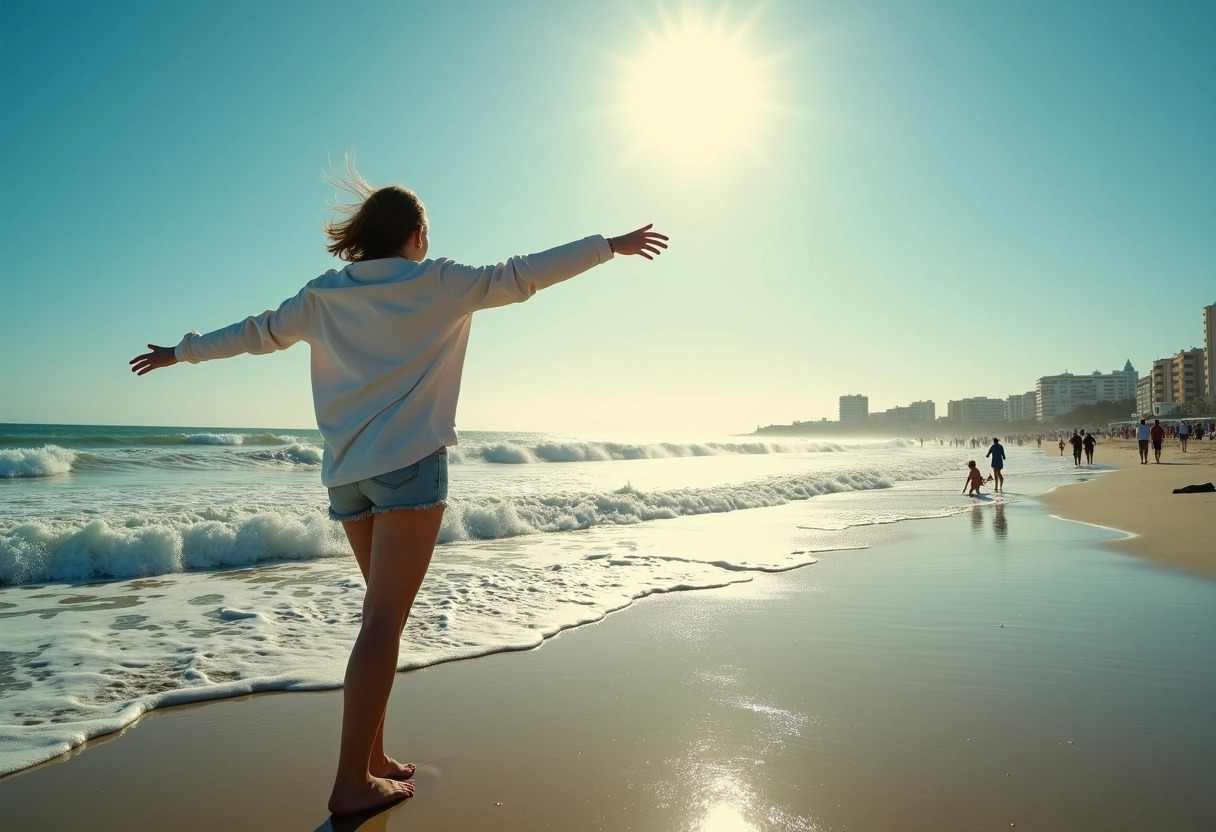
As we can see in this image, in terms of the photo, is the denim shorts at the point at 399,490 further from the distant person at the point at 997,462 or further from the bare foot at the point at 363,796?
the distant person at the point at 997,462

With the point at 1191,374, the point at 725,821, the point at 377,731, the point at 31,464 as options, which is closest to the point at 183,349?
the point at 377,731

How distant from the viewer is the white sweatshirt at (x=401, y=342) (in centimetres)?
229

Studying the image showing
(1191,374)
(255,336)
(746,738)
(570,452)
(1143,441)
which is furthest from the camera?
(1191,374)

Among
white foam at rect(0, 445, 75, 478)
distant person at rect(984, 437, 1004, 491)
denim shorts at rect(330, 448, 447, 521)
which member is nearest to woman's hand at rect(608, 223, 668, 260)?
denim shorts at rect(330, 448, 447, 521)

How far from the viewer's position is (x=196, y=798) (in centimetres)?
259

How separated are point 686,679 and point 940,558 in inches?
206

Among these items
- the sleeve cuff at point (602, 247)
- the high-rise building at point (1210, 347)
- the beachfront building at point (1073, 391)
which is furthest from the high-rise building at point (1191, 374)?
the sleeve cuff at point (602, 247)

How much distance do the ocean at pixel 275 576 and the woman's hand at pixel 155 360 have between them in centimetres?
173

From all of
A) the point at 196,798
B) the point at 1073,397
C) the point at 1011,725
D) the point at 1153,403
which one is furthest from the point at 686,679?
the point at 1073,397

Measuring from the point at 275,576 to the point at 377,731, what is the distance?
19.1ft

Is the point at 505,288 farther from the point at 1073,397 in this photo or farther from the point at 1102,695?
the point at 1073,397

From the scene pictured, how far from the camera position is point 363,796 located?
2.40m

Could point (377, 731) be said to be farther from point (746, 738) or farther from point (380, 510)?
point (746, 738)

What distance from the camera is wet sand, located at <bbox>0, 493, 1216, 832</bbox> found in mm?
2395
